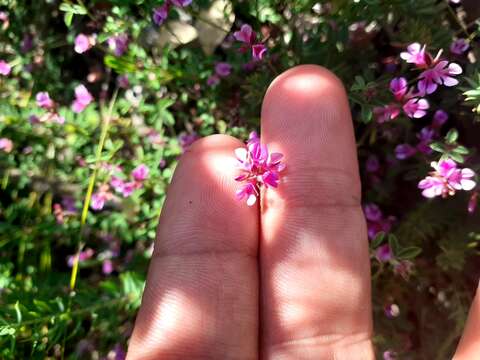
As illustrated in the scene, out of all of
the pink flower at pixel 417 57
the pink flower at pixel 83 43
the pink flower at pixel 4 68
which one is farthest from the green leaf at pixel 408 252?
the pink flower at pixel 4 68

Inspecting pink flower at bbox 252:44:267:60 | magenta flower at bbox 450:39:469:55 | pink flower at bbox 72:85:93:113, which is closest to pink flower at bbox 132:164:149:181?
pink flower at bbox 72:85:93:113

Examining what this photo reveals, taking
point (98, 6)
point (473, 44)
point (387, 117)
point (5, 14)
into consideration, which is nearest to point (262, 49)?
point (387, 117)

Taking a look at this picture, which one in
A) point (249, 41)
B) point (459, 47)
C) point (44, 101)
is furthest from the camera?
point (44, 101)

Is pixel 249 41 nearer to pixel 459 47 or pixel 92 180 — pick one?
pixel 459 47

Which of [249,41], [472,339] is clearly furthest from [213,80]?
[472,339]

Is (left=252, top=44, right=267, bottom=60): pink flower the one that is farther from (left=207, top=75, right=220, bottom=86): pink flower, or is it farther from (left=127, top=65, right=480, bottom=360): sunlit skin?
(left=207, top=75, right=220, bottom=86): pink flower

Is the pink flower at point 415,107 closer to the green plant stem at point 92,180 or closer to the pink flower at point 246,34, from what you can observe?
the pink flower at point 246,34
